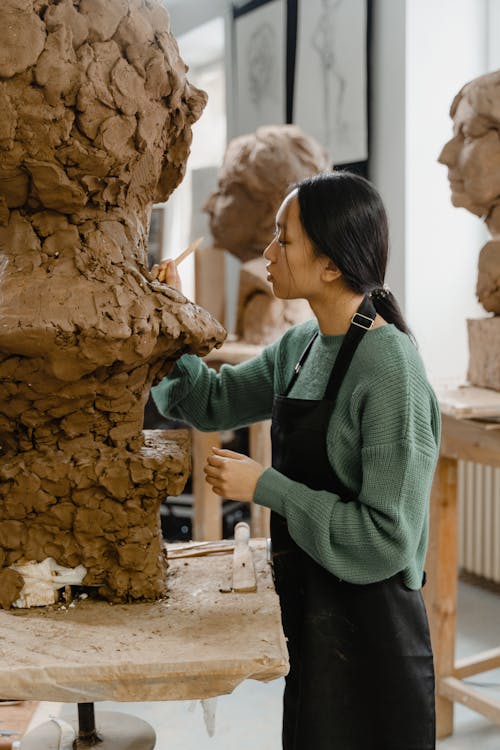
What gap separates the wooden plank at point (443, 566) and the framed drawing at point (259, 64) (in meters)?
2.60

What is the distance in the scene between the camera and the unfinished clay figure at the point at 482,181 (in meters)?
2.56

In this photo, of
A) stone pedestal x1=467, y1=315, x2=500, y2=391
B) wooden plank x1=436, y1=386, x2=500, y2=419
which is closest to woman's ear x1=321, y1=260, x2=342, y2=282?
wooden plank x1=436, y1=386, x2=500, y2=419

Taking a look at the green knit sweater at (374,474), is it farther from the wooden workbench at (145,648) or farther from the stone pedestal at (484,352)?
the stone pedestal at (484,352)

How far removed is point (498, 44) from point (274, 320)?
1591 mm

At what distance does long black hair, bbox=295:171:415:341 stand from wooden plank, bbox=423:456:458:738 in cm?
111

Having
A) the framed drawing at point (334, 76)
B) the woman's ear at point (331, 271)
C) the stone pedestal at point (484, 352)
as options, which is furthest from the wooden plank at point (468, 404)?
the framed drawing at point (334, 76)

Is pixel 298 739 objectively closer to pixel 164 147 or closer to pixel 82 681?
pixel 82 681

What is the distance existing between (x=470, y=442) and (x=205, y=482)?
140cm

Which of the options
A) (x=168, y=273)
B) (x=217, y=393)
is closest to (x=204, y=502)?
(x=217, y=393)

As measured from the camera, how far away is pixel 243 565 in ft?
5.26

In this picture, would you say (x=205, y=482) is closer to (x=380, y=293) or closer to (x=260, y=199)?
(x=260, y=199)

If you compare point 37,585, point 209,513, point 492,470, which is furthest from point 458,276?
point 37,585

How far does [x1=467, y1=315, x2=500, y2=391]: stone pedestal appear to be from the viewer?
263 centimetres

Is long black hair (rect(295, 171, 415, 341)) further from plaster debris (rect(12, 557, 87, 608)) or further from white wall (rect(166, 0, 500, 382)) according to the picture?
white wall (rect(166, 0, 500, 382))
